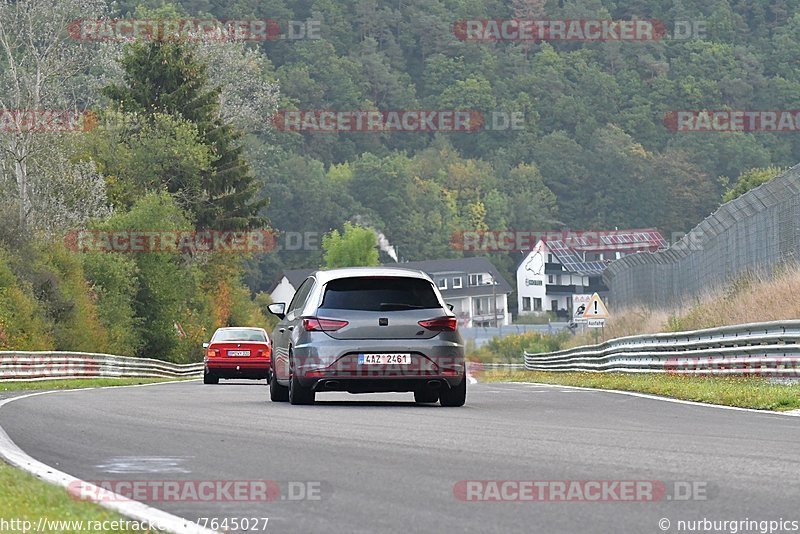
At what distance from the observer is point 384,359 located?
16.9 m

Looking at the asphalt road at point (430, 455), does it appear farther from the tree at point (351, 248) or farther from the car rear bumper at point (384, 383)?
the tree at point (351, 248)

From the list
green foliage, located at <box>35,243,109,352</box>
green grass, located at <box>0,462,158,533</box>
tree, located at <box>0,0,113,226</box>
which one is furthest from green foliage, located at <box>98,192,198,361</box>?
green grass, located at <box>0,462,158,533</box>

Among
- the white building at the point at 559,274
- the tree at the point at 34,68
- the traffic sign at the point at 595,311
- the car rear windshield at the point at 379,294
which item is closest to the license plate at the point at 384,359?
the car rear windshield at the point at 379,294

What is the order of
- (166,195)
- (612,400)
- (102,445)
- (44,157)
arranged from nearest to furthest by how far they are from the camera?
(102,445) < (612,400) < (44,157) < (166,195)

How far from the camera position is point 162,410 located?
1638 cm

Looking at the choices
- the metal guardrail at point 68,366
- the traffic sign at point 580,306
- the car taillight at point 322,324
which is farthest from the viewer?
the traffic sign at point 580,306

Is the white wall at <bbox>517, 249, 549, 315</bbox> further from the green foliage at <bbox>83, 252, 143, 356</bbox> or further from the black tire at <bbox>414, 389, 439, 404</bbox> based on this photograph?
the black tire at <bbox>414, 389, 439, 404</bbox>

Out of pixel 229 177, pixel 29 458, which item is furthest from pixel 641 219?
pixel 29 458

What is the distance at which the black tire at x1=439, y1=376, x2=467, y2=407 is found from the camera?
56.9 feet

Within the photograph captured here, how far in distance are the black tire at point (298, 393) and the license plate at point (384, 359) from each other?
0.87 meters

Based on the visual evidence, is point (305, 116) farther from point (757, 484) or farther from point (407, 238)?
point (757, 484)

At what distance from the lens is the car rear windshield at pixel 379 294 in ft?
57.0

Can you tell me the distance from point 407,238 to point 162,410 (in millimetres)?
166605

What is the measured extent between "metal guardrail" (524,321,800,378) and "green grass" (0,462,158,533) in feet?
43.8
